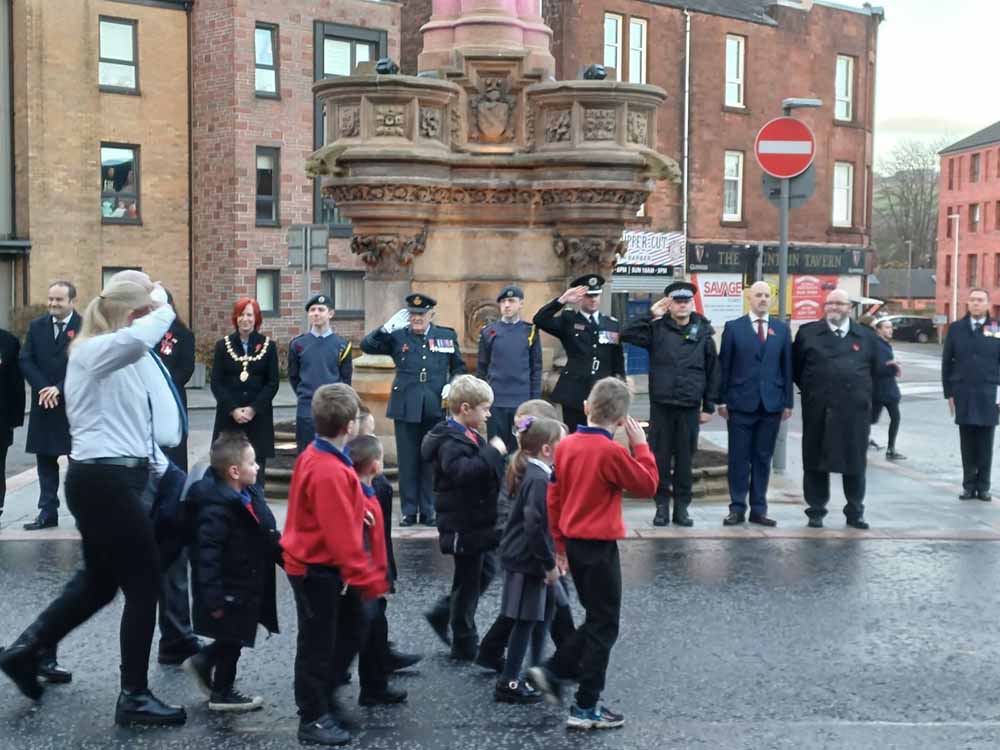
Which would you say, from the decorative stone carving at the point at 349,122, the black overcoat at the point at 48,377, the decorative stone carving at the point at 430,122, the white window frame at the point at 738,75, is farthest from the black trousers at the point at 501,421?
the white window frame at the point at 738,75

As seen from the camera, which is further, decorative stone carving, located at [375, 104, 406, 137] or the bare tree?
the bare tree

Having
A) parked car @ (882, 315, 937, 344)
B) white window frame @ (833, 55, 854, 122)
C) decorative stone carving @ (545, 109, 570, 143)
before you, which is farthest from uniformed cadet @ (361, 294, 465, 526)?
parked car @ (882, 315, 937, 344)

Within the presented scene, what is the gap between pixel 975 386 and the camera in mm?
12383

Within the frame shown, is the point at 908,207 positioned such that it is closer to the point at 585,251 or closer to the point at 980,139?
the point at 980,139

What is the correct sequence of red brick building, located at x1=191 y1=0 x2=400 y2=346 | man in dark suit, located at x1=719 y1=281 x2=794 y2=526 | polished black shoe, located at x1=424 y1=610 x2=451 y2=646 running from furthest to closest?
red brick building, located at x1=191 y1=0 x2=400 y2=346
man in dark suit, located at x1=719 y1=281 x2=794 y2=526
polished black shoe, located at x1=424 y1=610 x2=451 y2=646

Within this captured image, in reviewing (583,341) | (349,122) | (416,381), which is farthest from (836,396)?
(349,122)

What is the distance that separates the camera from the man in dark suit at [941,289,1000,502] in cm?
1227

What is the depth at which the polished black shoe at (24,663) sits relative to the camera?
6094 mm

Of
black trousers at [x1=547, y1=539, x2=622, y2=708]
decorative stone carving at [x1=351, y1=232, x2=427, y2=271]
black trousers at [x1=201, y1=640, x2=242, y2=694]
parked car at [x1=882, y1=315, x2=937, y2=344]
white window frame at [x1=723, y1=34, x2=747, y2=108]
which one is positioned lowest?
parked car at [x1=882, y1=315, x2=937, y2=344]

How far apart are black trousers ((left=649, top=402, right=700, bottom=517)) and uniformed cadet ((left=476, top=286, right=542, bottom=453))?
105 centimetres

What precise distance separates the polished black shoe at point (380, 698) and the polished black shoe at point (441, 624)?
899mm

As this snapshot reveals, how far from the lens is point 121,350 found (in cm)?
580

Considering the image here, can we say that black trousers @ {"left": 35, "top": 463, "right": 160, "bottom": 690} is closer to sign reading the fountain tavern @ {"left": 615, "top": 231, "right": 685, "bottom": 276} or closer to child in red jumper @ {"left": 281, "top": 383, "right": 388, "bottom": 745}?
A: child in red jumper @ {"left": 281, "top": 383, "right": 388, "bottom": 745}

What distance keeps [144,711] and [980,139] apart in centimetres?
8068
